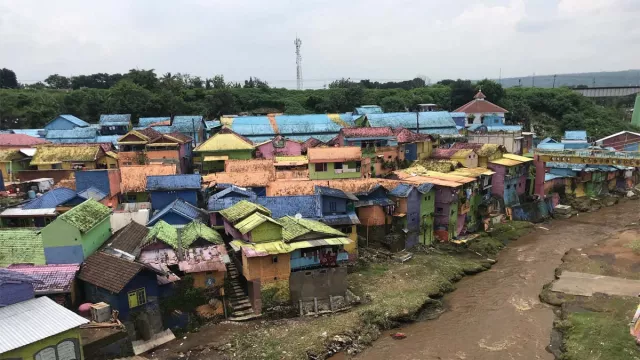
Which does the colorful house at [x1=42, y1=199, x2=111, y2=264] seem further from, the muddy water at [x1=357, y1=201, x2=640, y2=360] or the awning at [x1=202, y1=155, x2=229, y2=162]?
the awning at [x1=202, y1=155, x2=229, y2=162]

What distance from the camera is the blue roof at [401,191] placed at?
3072 cm

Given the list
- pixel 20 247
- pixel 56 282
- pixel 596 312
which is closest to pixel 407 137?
pixel 596 312

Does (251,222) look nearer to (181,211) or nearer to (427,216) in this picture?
(181,211)

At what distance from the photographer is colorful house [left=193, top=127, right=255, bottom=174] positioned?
131 feet

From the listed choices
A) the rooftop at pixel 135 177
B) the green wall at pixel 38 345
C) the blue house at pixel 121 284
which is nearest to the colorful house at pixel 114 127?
the rooftop at pixel 135 177

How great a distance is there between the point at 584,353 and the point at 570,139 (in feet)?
140

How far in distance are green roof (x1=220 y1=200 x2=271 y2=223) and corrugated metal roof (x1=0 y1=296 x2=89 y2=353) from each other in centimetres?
1051

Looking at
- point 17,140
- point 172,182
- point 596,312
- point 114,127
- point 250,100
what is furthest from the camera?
point 250,100

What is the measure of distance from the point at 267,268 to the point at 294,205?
6539 millimetres

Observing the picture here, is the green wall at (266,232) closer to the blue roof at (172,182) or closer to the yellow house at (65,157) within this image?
the blue roof at (172,182)

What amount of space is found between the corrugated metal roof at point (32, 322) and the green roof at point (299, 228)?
10681 millimetres

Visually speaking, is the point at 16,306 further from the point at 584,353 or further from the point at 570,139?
the point at 570,139

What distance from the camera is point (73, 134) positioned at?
4816 cm

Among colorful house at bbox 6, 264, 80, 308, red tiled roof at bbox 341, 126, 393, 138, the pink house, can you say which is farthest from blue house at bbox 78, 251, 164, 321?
red tiled roof at bbox 341, 126, 393, 138
